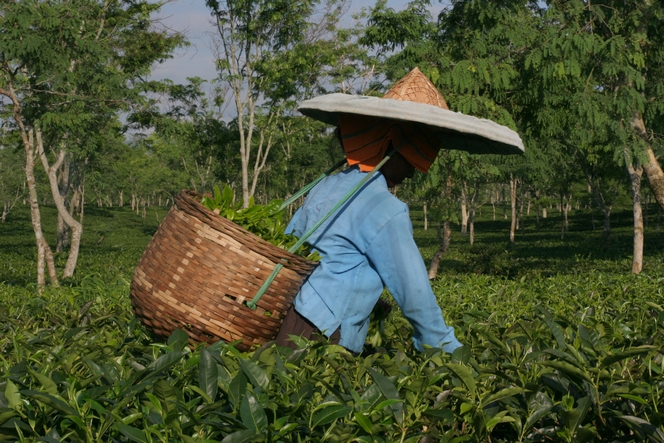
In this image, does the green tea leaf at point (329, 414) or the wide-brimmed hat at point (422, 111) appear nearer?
the green tea leaf at point (329, 414)

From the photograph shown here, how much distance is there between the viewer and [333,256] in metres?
2.22

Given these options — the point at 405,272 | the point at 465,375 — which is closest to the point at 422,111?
the point at 405,272

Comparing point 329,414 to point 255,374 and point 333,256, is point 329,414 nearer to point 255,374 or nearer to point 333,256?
point 255,374

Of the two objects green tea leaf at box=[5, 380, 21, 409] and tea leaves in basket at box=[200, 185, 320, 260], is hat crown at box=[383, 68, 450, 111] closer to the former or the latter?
tea leaves in basket at box=[200, 185, 320, 260]

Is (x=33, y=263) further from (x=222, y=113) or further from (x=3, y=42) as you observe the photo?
(x=3, y=42)

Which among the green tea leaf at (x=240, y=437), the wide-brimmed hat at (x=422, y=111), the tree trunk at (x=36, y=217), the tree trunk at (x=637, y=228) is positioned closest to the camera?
the green tea leaf at (x=240, y=437)

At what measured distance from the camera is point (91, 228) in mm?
41312

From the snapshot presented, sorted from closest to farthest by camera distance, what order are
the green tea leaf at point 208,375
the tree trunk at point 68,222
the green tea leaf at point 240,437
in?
the green tea leaf at point 240,437, the green tea leaf at point 208,375, the tree trunk at point 68,222

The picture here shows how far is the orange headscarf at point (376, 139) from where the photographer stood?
2365 mm

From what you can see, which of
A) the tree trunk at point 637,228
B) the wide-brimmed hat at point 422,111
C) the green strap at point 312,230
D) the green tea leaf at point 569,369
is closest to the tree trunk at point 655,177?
the tree trunk at point 637,228

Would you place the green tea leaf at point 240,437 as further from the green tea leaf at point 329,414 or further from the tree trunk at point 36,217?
the tree trunk at point 36,217

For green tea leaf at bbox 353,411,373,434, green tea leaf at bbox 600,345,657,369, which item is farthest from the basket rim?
green tea leaf at bbox 600,345,657,369

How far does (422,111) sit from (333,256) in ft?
1.90

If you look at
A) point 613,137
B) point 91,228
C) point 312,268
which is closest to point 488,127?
point 312,268
